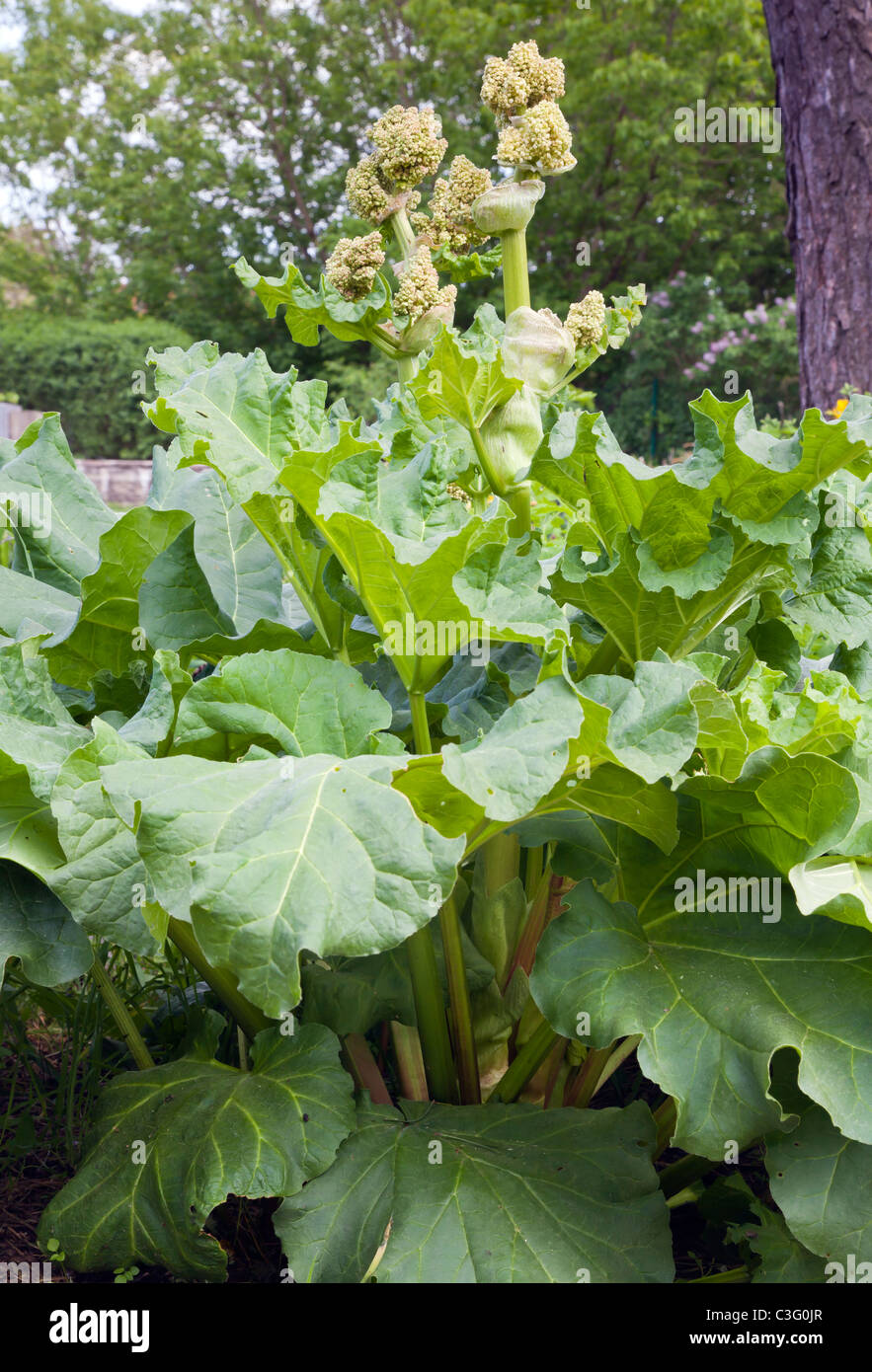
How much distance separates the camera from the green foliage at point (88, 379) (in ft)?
59.7

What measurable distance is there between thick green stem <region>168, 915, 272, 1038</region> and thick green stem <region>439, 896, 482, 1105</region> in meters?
0.26

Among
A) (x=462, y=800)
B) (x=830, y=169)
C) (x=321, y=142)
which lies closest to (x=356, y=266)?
(x=462, y=800)

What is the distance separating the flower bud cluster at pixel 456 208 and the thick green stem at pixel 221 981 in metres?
1.11

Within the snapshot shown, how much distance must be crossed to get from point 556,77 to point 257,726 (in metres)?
1.02

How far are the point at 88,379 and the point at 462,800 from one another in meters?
18.7

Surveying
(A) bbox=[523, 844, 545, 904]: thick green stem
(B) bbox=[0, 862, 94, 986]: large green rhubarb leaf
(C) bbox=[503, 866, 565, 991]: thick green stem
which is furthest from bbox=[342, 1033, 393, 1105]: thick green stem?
(B) bbox=[0, 862, 94, 986]: large green rhubarb leaf

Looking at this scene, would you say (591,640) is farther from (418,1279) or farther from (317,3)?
(317,3)

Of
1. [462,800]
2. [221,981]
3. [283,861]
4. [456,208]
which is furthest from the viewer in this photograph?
[456,208]

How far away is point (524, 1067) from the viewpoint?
1.54m

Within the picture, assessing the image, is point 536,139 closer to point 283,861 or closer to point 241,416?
point 241,416

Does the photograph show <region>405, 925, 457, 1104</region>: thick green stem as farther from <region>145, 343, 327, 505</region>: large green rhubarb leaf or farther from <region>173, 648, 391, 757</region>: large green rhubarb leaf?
<region>145, 343, 327, 505</region>: large green rhubarb leaf

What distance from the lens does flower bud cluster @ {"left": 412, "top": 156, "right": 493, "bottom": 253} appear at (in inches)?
67.2

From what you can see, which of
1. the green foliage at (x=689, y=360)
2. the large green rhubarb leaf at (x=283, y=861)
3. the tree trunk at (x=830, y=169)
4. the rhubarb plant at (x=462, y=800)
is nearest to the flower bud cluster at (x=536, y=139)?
the rhubarb plant at (x=462, y=800)

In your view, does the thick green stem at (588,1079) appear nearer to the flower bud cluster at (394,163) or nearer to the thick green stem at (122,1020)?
the thick green stem at (122,1020)
